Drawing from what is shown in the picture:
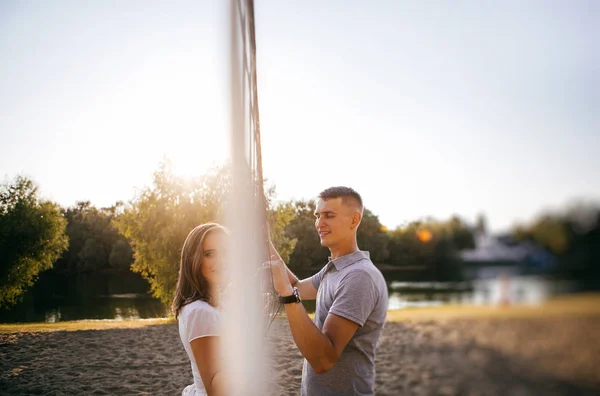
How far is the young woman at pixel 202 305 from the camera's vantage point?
1427 millimetres

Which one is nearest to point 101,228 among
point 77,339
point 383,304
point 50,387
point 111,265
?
point 111,265

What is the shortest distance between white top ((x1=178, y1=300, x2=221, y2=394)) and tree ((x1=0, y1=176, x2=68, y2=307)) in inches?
790

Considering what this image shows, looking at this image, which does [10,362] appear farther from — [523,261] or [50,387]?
[523,261]

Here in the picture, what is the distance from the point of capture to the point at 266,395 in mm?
1356

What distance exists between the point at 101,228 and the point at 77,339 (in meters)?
23.4

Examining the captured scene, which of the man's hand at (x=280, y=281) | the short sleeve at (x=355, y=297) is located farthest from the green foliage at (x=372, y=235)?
the man's hand at (x=280, y=281)

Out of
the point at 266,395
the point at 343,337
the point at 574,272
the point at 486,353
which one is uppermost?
the point at 574,272

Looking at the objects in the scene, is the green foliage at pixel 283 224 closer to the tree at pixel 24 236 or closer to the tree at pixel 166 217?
the tree at pixel 166 217

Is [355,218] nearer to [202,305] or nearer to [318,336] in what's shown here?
[318,336]

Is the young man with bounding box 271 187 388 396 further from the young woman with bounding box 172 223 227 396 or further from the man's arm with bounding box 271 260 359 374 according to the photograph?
the young woman with bounding box 172 223 227 396

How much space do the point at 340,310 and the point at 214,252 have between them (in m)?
0.56

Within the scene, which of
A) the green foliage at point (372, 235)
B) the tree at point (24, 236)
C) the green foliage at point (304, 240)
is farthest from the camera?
the green foliage at point (304, 240)

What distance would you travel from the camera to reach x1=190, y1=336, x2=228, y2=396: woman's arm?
1.40 meters

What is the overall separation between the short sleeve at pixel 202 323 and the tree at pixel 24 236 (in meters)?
20.1
